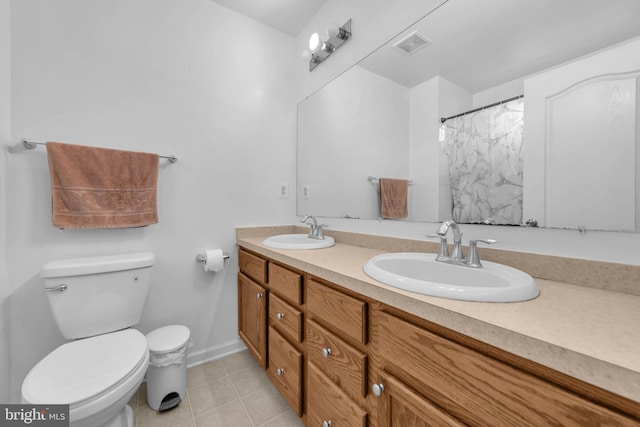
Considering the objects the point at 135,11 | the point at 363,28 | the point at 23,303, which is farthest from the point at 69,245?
Result: the point at 363,28

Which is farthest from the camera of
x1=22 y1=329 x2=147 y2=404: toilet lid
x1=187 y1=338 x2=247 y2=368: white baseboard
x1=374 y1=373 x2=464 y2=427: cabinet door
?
x1=187 y1=338 x2=247 y2=368: white baseboard

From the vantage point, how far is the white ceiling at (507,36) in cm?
71

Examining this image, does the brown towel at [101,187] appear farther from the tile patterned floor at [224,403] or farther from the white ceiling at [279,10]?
the white ceiling at [279,10]

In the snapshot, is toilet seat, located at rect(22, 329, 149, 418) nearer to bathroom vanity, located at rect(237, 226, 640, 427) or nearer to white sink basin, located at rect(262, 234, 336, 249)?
bathroom vanity, located at rect(237, 226, 640, 427)

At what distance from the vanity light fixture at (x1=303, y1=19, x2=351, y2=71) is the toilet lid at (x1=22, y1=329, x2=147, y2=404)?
2.00m

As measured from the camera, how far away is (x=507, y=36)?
0.89 m

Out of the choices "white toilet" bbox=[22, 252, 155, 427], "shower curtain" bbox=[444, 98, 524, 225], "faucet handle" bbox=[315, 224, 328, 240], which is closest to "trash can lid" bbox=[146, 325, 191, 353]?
"white toilet" bbox=[22, 252, 155, 427]

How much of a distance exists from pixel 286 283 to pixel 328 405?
19.3 inches

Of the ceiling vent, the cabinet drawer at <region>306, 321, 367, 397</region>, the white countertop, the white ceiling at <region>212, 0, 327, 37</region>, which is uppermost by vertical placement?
the white ceiling at <region>212, 0, 327, 37</region>

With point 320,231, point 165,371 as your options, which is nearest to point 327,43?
point 320,231

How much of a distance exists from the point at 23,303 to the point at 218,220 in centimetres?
99

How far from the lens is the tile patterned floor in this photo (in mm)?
1186

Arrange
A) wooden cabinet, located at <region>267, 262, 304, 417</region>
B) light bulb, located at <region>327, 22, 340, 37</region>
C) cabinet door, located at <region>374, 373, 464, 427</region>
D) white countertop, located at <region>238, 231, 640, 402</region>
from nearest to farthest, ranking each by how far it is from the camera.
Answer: white countertop, located at <region>238, 231, 640, 402</region>, cabinet door, located at <region>374, 373, 464, 427</region>, wooden cabinet, located at <region>267, 262, 304, 417</region>, light bulb, located at <region>327, 22, 340, 37</region>

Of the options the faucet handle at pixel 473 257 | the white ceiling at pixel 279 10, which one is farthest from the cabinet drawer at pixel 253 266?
the white ceiling at pixel 279 10
